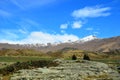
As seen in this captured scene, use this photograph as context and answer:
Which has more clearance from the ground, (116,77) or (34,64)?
(34,64)

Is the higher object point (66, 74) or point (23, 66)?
point (23, 66)

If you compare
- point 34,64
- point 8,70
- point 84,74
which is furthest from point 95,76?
point 8,70

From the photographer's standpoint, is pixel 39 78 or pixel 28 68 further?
pixel 28 68

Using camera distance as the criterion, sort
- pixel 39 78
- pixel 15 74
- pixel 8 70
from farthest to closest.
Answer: pixel 8 70 → pixel 15 74 → pixel 39 78

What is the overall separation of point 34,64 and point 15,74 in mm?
4738

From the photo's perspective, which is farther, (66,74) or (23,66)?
(23,66)

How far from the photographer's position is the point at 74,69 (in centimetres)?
3631

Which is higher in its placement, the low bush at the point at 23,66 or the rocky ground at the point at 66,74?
the low bush at the point at 23,66

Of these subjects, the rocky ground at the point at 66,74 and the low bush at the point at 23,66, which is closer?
the rocky ground at the point at 66,74

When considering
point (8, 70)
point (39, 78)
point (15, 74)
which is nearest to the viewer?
point (39, 78)

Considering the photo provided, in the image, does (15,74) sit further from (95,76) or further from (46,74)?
(95,76)

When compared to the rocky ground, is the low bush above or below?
above

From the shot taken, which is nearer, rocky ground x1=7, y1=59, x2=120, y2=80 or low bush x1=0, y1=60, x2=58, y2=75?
rocky ground x1=7, y1=59, x2=120, y2=80

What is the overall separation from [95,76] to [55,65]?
23.3 feet
